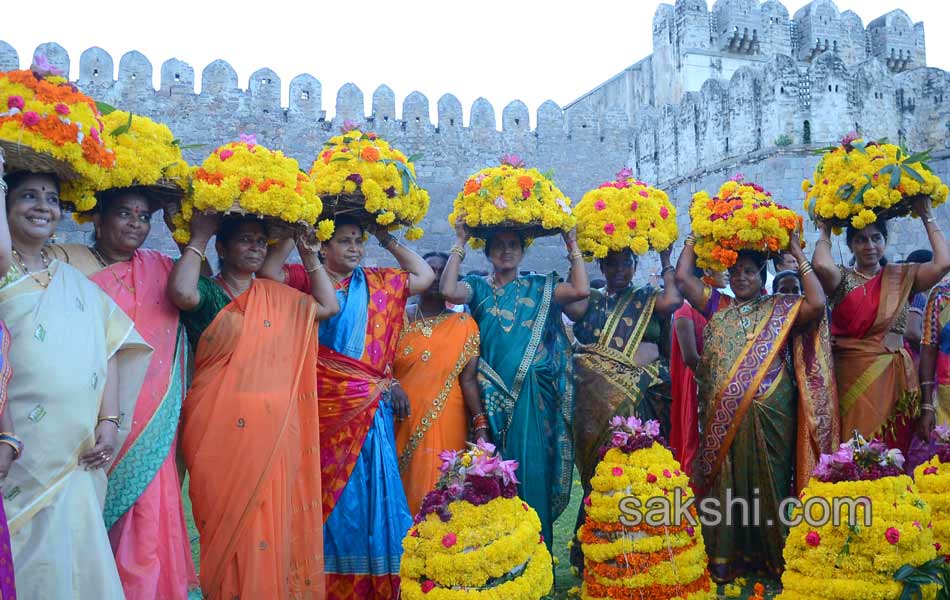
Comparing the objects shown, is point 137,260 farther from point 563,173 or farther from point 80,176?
point 563,173

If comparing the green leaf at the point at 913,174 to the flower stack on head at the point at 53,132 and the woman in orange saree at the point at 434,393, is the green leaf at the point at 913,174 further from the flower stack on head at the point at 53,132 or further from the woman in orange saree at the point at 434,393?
the flower stack on head at the point at 53,132

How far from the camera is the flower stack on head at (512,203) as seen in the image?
4.47 meters

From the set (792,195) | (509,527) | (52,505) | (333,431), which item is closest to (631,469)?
(509,527)

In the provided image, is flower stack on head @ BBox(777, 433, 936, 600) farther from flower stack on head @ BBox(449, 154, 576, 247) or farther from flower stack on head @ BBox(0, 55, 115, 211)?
flower stack on head @ BBox(0, 55, 115, 211)

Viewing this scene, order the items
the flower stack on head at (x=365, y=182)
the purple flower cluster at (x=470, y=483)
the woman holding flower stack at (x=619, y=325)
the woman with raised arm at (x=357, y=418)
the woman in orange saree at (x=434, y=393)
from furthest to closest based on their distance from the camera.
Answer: the woman holding flower stack at (x=619, y=325), the woman in orange saree at (x=434, y=393), the flower stack on head at (x=365, y=182), the woman with raised arm at (x=357, y=418), the purple flower cluster at (x=470, y=483)

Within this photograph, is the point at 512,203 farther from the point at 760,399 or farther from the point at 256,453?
the point at 256,453

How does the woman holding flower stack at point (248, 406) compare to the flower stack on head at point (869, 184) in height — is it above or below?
below

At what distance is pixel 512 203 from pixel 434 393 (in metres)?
1.14

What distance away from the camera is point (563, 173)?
62.3 feet

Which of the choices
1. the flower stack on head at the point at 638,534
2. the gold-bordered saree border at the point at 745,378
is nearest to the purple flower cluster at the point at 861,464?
the flower stack on head at the point at 638,534

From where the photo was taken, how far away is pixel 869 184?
4.49 meters

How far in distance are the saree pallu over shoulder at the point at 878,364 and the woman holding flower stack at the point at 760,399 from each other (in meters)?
0.23

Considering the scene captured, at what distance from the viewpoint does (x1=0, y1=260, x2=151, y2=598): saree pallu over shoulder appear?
9.00ft

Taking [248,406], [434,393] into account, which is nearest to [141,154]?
[248,406]
